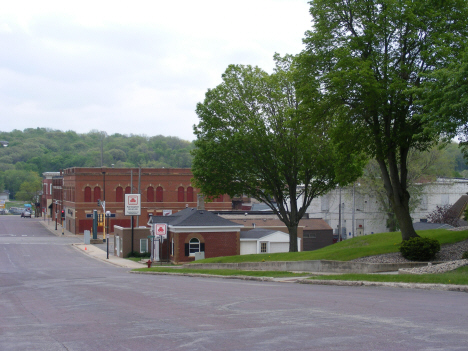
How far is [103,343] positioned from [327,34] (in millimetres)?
18886

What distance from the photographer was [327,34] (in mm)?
23406

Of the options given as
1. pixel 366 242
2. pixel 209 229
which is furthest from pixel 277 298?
pixel 209 229

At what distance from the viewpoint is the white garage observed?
153ft

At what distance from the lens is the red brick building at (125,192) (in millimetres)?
75625

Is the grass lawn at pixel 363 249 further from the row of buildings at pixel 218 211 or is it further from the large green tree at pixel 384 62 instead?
the row of buildings at pixel 218 211

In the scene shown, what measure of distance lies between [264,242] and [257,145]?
1654 centimetres

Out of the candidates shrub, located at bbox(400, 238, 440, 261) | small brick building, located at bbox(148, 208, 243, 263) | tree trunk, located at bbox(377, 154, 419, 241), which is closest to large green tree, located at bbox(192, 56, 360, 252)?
tree trunk, located at bbox(377, 154, 419, 241)

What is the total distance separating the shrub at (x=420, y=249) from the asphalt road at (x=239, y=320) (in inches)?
206

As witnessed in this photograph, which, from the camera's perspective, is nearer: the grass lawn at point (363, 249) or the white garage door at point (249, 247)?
the grass lawn at point (363, 249)

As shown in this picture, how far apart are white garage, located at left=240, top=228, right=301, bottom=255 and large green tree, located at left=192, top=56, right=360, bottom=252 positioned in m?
11.4

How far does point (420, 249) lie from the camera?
2041 centimetres

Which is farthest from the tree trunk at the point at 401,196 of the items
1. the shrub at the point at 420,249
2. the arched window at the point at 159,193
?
the arched window at the point at 159,193

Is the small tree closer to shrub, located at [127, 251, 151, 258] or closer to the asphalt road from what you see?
shrub, located at [127, 251, 151, 258]

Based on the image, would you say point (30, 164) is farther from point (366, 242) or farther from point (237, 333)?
point (237, 333)
